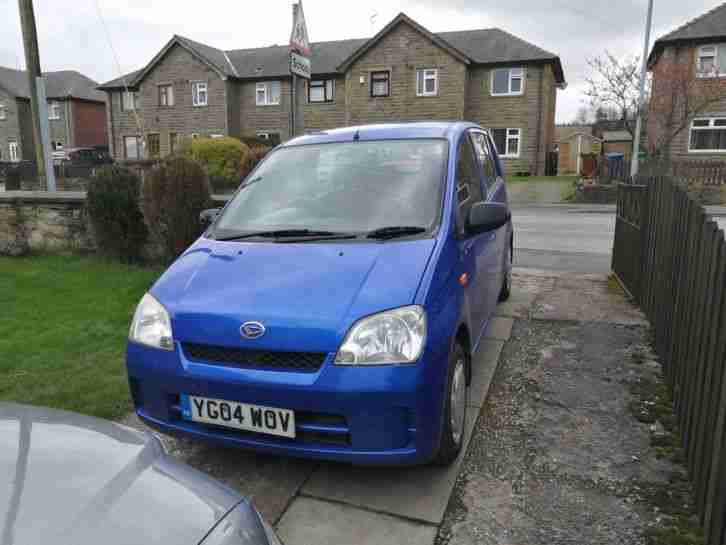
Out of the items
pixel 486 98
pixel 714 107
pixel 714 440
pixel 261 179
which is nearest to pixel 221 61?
pixel 486 98

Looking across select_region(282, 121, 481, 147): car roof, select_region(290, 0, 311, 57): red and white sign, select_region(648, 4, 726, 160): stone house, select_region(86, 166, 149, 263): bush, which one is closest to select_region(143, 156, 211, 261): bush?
select_region(86, 166, 149, 263): bush

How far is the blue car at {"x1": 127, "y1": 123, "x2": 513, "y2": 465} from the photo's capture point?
2578 millimetres

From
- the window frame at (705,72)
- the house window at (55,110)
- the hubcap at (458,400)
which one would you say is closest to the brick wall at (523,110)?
the window frame at (705,72)

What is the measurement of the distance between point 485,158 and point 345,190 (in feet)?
6.49

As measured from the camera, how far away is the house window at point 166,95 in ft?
121

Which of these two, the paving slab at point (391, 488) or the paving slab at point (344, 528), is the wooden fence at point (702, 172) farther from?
the paving slab at point (344, 528)

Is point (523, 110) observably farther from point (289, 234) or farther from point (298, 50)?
point (289, 234)

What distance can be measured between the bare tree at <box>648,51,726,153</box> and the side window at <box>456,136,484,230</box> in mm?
24135

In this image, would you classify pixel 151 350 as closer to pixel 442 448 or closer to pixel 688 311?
pixel 442 448

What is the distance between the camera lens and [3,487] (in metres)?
1.54

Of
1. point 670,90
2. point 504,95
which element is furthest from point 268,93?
point 670,90

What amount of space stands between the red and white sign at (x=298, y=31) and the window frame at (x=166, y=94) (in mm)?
32878

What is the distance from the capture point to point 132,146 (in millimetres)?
38719

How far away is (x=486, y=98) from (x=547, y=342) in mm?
28291
